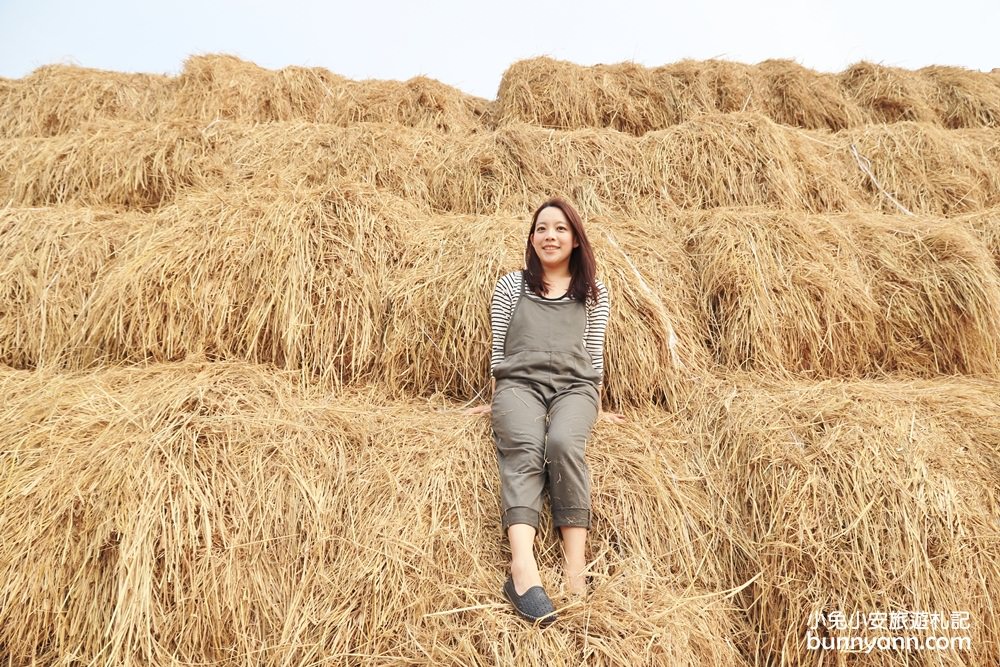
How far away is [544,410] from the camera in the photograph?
2.13 m

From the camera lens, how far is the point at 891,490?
190 centimetres

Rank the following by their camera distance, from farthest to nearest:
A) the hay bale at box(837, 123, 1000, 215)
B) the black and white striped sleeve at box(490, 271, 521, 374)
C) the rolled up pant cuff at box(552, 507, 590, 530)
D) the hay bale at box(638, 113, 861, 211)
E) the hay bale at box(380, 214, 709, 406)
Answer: the hay bale at box(837, 123, 1000, 215) < the hay bale at box(638, 113, 861, 211) < the hay bale at box(380, 214, 709, 406) < the black and white striped sleeve at box(490, 271, 521, 374) < the rolled up pant cuff at box(552, 507, 590, 530)

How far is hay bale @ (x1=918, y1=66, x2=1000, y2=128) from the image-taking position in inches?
173

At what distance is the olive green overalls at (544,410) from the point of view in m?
1.88

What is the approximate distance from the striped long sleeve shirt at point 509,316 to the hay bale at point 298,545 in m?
0.32

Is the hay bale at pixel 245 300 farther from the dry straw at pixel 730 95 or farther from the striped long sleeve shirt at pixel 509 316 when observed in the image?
the dry straw at pixel 730 95

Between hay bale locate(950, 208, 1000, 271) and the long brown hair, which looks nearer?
the long brown hair

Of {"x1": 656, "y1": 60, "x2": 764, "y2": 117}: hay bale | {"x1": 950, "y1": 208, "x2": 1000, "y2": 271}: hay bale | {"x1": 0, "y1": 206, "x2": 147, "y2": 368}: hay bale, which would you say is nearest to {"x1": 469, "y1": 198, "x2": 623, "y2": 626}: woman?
{"x1": 0, "y1": 206, "x2": 147, "y2": 368}: hay bale

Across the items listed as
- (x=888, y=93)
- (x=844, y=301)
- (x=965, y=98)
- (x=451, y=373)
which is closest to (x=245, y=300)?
(x=451, y=373)

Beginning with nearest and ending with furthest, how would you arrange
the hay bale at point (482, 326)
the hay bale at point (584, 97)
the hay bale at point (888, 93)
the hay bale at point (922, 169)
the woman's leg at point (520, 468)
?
the woman's leg at point (520, 468) → the hay bale at point (482, 326) → the hay bale at point (922, 169) → the hay bale at point (584, 97) → the hay bale at point (888, 93)

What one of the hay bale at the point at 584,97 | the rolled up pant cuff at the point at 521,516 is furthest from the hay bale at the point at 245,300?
the hay bale at the point at 584,97

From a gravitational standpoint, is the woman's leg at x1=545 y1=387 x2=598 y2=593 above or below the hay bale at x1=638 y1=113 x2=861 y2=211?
below

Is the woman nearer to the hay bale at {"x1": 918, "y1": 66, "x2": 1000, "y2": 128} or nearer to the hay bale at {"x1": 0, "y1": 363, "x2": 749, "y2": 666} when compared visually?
the hay bale at {"x1": 0, "y1": 363, "x2": 749, "y2": 666}

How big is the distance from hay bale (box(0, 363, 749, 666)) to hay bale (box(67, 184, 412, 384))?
358 mm
